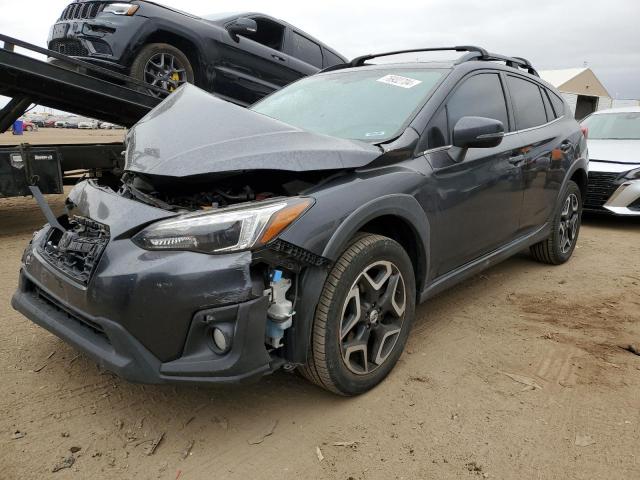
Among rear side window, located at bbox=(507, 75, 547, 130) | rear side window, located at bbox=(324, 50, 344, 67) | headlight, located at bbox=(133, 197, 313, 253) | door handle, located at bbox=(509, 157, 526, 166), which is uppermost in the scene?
rear side window, located at bbox=(324, 50, 344, 67)

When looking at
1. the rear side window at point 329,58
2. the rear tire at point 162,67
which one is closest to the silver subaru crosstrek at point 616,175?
the rear side window at point 329,58

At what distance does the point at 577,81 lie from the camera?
2959cm

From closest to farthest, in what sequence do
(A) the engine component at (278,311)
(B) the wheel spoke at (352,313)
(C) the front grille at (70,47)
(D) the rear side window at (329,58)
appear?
(A) the engine component at (278,311) → (B) the wheel spoke at (352,313) → (C) the front grille at (70,47) → (D) the rear side window at (329,58)

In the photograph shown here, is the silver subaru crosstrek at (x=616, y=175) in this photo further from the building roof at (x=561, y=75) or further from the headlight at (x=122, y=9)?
the building roof at (x=561, y=75)

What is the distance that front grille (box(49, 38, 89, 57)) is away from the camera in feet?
A: 17.4

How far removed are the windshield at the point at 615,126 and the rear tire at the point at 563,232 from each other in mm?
3857

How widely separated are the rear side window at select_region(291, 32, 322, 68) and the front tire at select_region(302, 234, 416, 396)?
523cm

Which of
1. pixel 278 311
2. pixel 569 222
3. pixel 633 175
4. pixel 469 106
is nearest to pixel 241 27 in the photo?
pixel 469 106

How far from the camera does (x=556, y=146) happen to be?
425 centimetres

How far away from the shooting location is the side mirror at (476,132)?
2.80m

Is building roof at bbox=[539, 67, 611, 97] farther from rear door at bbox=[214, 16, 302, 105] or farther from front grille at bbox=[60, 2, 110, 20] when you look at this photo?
front grille at bbox=[60, 2, 110, 20]

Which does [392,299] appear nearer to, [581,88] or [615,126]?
[615,126]

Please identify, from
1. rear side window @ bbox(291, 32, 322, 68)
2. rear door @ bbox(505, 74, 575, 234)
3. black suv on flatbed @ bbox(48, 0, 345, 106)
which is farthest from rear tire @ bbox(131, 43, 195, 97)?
rear door @ bbox(505, 74, 575, 234)

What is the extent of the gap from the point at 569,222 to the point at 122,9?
498 centimetres
